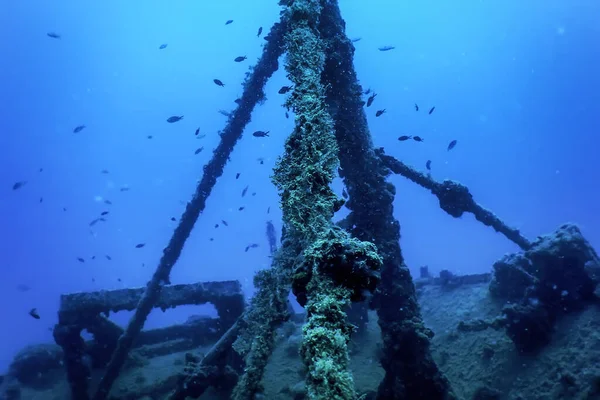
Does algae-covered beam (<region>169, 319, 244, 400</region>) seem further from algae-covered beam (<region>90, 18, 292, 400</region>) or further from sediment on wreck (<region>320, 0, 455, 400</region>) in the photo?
sediment on wreck (<region>320, 0, 455, 400</region>)

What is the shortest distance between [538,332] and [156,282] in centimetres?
1048

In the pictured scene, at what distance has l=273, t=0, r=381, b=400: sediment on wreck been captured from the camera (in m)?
2.17

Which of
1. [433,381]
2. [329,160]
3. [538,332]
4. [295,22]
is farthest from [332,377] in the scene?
[538,332]

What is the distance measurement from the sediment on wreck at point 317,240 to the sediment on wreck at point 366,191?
11.7ft

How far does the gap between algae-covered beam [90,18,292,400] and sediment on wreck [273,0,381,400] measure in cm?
543

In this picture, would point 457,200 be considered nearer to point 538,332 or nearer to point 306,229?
point 538,332

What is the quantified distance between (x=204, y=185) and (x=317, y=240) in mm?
9275

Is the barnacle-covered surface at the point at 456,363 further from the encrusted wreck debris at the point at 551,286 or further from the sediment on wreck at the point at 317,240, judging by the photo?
the sediment on wreck at the point at 317,240

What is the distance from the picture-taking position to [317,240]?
2756mm

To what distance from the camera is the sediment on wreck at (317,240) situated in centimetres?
217

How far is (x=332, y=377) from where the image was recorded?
204cm

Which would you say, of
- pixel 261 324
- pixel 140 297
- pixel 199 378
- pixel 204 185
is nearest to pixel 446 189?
pixel 204 185

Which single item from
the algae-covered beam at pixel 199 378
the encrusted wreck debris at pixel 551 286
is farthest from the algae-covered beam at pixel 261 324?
the encrusted wreck debris at pixel 551 286

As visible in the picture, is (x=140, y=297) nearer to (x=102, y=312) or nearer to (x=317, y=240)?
(x=102, y=312)
